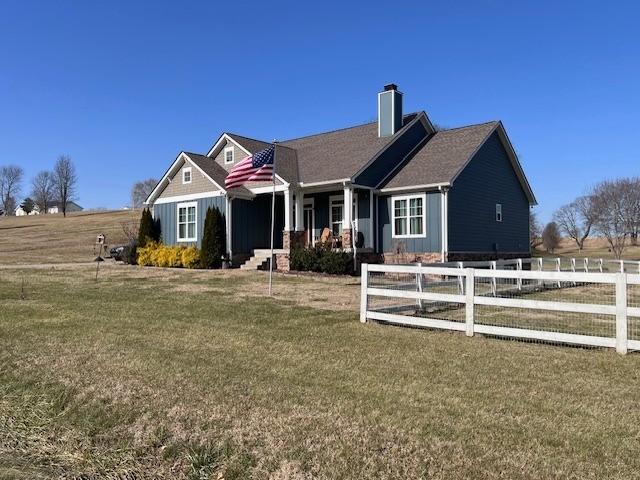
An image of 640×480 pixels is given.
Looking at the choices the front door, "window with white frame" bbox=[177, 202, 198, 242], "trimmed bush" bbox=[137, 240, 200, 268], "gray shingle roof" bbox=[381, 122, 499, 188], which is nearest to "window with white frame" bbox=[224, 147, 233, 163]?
"window with white frame" bbox=[177, 202, 198, 242]

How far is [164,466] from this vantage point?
384cm

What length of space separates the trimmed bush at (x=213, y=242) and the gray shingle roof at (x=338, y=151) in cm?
396

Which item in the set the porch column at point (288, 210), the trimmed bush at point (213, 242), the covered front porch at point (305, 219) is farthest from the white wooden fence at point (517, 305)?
the trimmed bush at point (213, 242)

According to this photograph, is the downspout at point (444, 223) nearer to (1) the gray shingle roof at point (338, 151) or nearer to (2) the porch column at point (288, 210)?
(1) the gray shingle roof at point (338, 151)

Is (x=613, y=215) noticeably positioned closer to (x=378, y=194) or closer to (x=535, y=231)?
(x=535, y=231)

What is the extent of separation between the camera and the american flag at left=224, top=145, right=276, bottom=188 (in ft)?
48.7

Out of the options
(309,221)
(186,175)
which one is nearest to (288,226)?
(309,221)

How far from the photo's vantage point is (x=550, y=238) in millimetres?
55750

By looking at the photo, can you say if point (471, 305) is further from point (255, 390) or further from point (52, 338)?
point (52, 338)

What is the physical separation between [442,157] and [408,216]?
9.70 ft

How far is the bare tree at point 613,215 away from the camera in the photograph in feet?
150

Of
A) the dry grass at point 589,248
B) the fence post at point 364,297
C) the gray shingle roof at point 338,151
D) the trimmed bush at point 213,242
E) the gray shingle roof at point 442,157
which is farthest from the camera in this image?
the dry grass at point 589,248

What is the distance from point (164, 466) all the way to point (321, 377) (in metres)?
2.03

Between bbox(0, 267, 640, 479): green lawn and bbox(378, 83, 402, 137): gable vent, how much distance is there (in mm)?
15625
